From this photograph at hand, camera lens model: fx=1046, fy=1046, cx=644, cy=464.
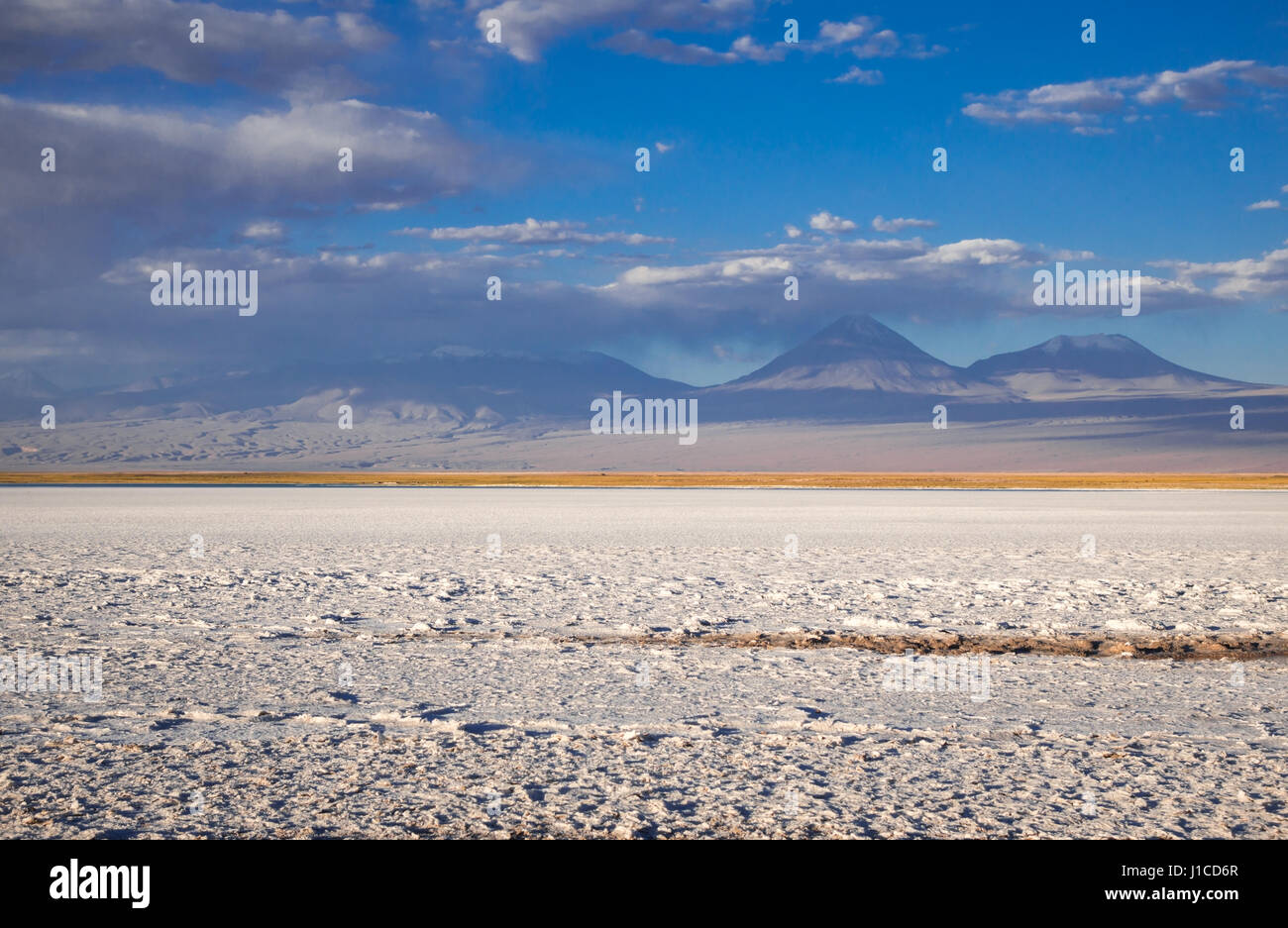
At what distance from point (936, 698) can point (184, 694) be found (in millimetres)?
5287

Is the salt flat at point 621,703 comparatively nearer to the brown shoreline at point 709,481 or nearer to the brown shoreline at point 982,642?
the brown shoreline at point 982,642

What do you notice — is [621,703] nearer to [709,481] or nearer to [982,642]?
[982,642]

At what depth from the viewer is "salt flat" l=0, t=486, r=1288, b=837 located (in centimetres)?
502

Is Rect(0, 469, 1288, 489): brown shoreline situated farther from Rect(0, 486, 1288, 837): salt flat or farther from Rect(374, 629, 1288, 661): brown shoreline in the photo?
Rect(374, 629, 1288, 661): brown shoreline

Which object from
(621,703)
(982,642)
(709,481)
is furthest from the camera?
(709,481)

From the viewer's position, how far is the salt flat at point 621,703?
5.02 metres

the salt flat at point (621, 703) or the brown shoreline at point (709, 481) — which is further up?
the salt flat at point (621, 703)

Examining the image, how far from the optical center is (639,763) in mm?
5742

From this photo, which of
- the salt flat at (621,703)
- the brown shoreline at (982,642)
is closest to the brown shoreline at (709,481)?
the salt flat at (621,703)

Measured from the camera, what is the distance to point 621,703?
7.20 m

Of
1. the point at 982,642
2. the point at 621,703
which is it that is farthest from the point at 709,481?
the point at 621,703

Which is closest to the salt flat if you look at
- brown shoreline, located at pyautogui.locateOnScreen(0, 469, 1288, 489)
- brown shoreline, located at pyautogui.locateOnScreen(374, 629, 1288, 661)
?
brown shoreline, located at pyautogui.locateOnScreen(374, 629, 1288, 661)

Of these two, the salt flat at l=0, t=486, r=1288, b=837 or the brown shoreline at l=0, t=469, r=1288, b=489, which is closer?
the salt flat at l=0, t=486, r=1288, b=837
